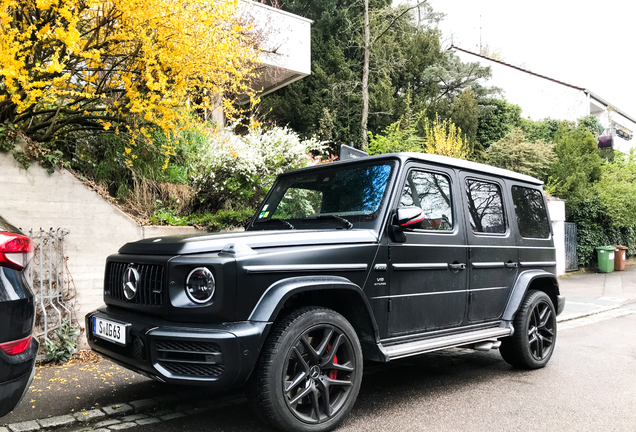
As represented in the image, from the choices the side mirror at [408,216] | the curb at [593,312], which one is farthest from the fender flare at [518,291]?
the curb at [593,312]

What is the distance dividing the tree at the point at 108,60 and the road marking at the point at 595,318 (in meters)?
6.52

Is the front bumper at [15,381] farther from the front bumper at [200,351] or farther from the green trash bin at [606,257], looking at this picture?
the green trash bin at [606,257]

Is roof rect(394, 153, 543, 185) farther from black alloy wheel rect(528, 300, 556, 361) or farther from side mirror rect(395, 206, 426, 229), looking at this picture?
black alloy wheel rect(528, 300, 556, 361)

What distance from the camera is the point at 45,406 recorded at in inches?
163

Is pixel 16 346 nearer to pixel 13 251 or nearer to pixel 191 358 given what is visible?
pixel 13 251

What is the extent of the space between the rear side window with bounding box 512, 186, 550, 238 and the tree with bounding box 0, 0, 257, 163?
3.98 meters

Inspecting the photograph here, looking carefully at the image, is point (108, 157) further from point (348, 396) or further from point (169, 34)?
point (348, 396)

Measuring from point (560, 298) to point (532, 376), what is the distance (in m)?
1.16

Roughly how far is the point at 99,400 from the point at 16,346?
1.63 meters

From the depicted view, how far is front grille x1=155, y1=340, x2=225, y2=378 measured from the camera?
3.03 metres

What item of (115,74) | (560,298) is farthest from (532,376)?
(115,74)

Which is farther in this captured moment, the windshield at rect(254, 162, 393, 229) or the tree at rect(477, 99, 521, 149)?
the tree at rect(477, 99, 521, 149)

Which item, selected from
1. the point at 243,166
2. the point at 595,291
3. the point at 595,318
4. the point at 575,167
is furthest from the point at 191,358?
the point at 575,167

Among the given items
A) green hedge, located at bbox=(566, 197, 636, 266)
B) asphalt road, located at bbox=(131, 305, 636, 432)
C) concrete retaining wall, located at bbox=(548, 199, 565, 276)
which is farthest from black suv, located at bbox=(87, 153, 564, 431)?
green hedge, located at bbox=(566, 197, 636, 266)
